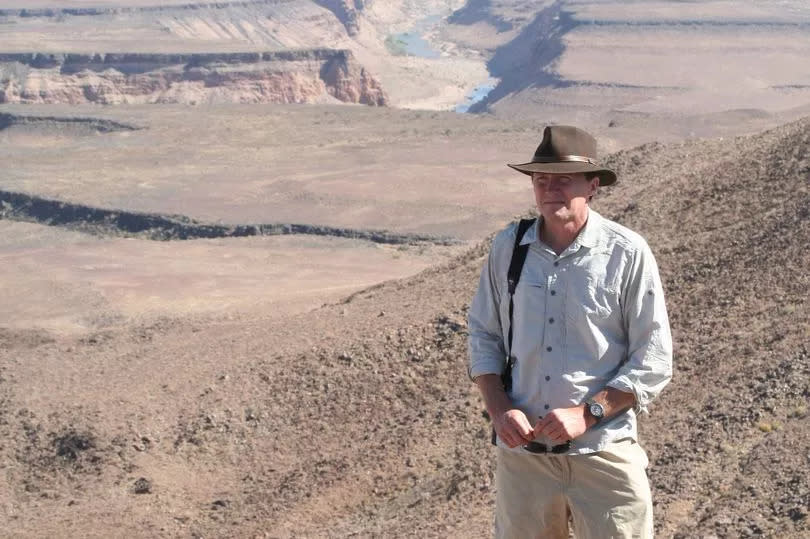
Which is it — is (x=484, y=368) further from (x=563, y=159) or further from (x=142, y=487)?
(x=142, y=487)

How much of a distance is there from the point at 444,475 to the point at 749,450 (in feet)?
9.39

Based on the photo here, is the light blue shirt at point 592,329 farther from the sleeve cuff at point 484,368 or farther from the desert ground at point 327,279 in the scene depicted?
the desert ground at point 327,279

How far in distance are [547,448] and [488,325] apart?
2.13 feet

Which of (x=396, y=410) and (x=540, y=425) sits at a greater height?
(x=540, y=425)

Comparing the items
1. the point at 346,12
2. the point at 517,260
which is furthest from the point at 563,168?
the point at 346,12

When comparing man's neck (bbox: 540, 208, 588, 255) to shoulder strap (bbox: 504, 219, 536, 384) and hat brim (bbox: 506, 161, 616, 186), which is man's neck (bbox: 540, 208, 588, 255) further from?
hat brim (bbox: 506, 161, 616, 186)

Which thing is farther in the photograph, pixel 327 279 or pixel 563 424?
pixel 327 279

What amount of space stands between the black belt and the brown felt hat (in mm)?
1182

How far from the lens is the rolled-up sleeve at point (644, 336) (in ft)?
16.6

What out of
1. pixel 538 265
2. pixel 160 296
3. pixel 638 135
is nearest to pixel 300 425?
Answer: pixel 538 265

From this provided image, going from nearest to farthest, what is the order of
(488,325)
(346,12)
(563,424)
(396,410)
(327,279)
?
1. (563,424)
2. (488,325)
3. (396,410)
4. (327,279)
5. (346,12)

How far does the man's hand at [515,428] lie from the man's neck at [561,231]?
0.76 meters

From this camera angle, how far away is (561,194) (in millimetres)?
5215

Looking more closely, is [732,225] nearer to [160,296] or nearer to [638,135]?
[160,296]
